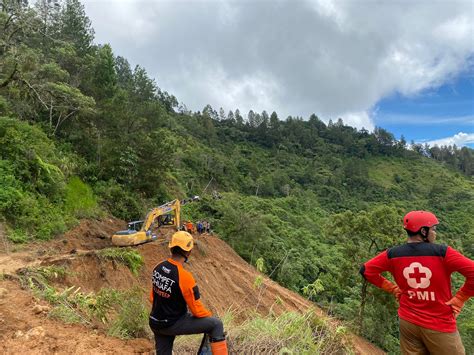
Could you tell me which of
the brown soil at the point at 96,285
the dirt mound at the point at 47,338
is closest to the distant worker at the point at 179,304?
the brown soil at the point at 96,285

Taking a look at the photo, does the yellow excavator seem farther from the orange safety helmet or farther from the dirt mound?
the orange safety helmet

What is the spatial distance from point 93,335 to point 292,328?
269 centimetres

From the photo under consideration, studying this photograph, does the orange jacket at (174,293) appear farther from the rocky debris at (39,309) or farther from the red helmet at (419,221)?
the rocky debris at (39,309)

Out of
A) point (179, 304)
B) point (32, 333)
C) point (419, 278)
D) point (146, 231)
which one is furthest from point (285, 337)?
point (146, 231)

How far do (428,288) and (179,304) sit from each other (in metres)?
2.23

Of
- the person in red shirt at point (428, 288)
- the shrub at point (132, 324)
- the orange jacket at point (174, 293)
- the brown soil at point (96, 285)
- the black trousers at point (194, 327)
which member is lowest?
the brown soil at point (96, 285)

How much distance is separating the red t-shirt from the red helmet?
0.48 feet

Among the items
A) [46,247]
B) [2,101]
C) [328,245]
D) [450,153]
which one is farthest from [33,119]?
[450,153]

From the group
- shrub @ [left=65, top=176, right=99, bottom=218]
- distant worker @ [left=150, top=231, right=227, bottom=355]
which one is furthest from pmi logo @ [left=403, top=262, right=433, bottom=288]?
shrub @ [left=65, top=176, right=99, bottom=218]

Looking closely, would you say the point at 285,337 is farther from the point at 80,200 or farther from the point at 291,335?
the point at 80,200

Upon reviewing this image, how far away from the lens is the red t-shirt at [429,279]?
9.29 ft

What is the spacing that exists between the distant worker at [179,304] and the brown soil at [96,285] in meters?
1.14

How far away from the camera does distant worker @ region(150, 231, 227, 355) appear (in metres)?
3.24

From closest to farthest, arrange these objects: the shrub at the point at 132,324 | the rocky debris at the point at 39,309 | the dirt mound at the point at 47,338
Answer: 1. the dirt mound at the point at 47,338
2. the shrub at the point at 132,324
3. the rocky debris at the point at 39,309
